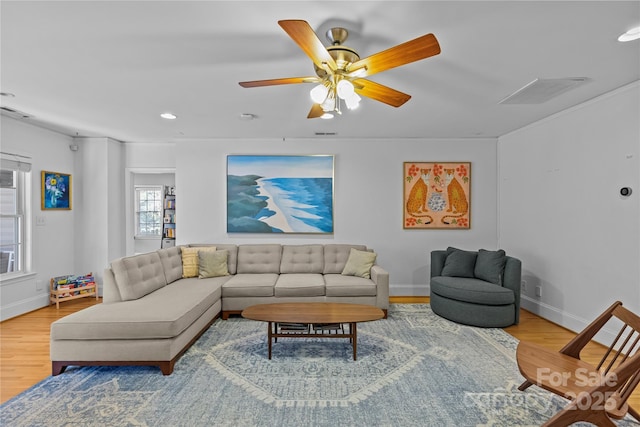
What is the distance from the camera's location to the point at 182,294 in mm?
3400

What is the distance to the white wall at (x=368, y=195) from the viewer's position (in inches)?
200

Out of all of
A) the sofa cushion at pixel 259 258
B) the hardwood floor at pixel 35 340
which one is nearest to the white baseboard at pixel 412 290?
the hardwood floor at pixel 35 340

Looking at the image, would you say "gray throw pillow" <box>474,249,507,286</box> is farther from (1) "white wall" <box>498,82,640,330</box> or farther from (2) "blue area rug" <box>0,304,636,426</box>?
(2) "blue area rug" <box>0,304,636,426</box>

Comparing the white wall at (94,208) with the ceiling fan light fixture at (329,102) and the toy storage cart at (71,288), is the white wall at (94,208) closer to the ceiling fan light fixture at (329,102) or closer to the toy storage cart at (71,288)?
the toy storage cart at (71,288)

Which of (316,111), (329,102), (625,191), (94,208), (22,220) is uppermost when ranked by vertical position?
(316,111)

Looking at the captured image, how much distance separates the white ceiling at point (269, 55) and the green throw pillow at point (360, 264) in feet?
6.01

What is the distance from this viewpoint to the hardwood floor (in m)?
2.59

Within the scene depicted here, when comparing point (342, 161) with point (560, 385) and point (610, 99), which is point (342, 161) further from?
point (560, 385)

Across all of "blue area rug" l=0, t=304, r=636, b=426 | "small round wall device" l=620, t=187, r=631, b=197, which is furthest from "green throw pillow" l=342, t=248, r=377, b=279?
"small round wall device" l=620, t=187, r=631, b=197

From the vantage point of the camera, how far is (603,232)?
3268mm

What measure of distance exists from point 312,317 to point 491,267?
2.52 m

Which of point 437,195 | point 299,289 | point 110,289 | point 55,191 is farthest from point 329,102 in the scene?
point 55,191

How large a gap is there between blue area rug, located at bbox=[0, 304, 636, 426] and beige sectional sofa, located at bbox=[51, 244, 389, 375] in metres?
0.22

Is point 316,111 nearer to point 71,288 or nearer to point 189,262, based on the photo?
point 189,262
